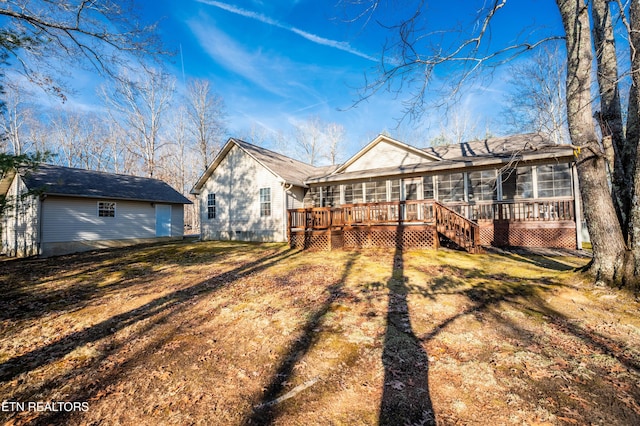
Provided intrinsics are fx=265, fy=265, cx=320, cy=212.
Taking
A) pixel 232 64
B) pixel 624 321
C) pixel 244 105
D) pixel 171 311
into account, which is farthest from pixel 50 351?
pixel 244 105

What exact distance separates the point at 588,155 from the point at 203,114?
28.2 meters

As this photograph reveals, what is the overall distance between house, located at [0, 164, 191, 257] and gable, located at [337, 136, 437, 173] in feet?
42.3

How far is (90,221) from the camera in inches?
584

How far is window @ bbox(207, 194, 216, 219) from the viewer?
55.9 ft

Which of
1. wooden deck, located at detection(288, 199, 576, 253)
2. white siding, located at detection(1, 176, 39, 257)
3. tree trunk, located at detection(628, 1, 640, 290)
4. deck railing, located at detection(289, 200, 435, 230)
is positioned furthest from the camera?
white siding, located at detection(1, 176, 39, 257)

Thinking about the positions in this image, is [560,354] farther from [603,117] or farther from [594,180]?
[603,117]

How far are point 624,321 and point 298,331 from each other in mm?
4879

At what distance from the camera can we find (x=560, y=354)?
3.21m

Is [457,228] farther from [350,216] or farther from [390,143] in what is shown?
[390,143]

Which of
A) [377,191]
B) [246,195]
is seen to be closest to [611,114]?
[377,191]

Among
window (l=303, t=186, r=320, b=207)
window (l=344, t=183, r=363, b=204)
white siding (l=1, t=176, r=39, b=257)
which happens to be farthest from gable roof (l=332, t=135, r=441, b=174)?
white siding (l=1, t=176, r=39, b=257)

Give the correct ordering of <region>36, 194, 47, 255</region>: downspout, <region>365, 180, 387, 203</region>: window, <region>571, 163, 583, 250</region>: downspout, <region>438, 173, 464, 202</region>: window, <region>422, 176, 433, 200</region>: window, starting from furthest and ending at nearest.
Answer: <region>365, 180, 387, 203</region>: window < <region>422, 176, 433, 200</region>: window < <region>36, 194, 47, 255</region>: downspout < <region>438, 173, 464, 202</region>: window < <region>571, 163, 583, 250</region>: downspout

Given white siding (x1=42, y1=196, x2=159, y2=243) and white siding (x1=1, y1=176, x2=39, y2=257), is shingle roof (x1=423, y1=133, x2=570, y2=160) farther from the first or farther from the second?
white siding (x1=1, y1=176, x2=39, y2=257)

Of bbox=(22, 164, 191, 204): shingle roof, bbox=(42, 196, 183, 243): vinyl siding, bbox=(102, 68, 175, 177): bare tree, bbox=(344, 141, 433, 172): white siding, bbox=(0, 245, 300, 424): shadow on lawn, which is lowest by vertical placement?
bbox=(0, 245, 300, 424): shadow on lawn
